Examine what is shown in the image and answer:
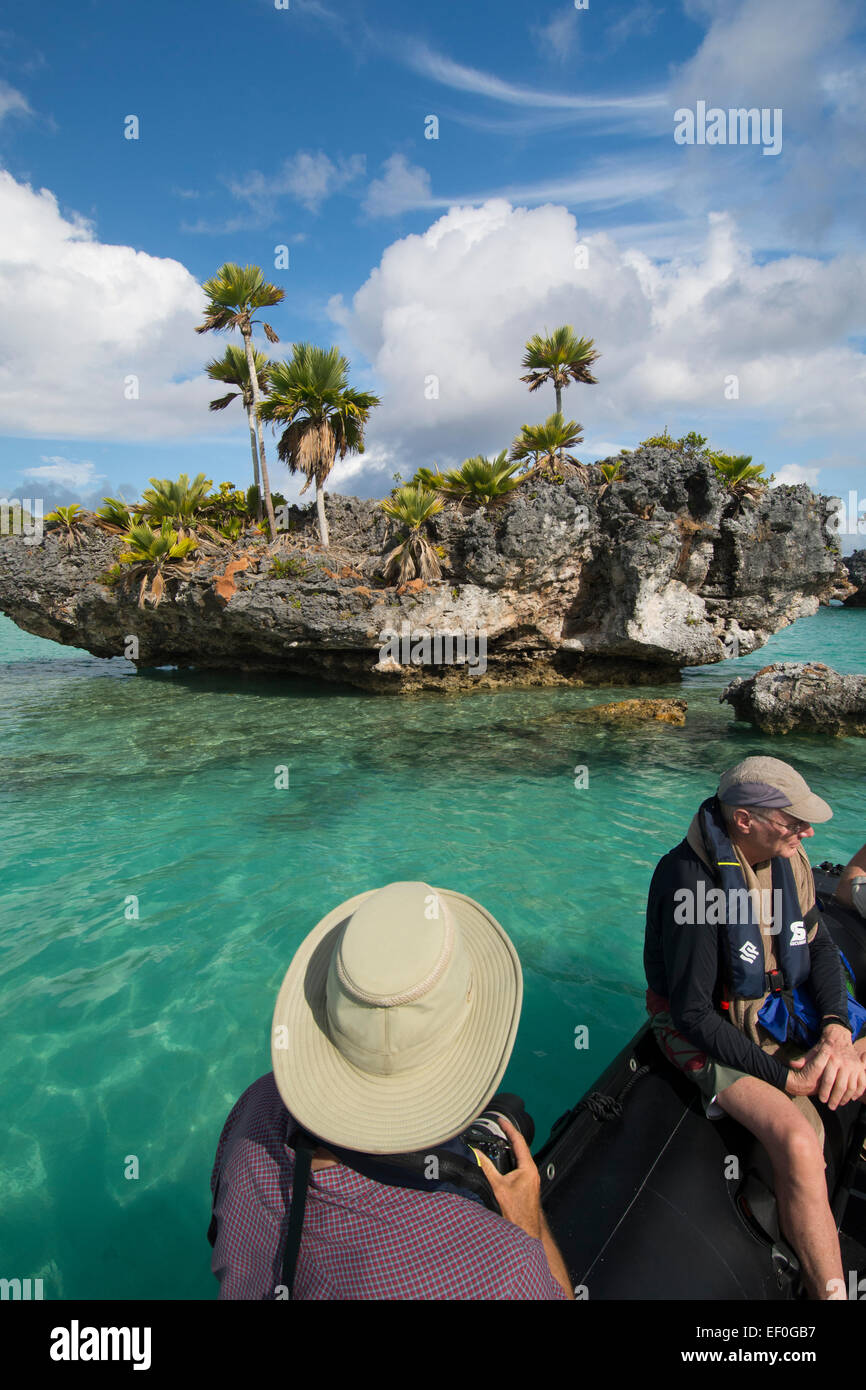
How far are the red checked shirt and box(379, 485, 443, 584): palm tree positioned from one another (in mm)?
16629

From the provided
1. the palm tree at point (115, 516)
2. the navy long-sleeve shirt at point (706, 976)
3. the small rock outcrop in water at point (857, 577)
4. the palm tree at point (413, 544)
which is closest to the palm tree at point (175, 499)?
the palm tree at point (115, 516)

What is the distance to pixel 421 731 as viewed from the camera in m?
14.6

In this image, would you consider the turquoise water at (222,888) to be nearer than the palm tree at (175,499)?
Yes

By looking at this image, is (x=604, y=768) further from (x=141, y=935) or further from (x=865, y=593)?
(x=865, y=593)

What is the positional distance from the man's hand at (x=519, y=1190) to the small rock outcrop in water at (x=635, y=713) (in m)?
13.0

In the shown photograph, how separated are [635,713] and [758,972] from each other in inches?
508

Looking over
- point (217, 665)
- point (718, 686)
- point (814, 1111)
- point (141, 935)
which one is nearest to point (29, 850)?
point (141, 935)

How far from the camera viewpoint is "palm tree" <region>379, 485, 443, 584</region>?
1722 centimetres

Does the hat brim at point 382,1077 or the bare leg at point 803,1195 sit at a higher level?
the hat brim at point 382,1077

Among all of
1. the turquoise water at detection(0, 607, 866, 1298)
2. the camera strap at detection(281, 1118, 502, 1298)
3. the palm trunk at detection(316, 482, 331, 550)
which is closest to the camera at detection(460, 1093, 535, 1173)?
the camera strap at detection(281, 1118, 502, 1298)

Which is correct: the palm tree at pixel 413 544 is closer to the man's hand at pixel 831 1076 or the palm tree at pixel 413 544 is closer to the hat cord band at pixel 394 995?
the man's hand at pixel 831 1076

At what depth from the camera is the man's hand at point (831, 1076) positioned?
8.92ft

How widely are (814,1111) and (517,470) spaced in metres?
18.9

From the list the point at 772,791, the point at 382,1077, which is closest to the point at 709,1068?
the point at 772,791
